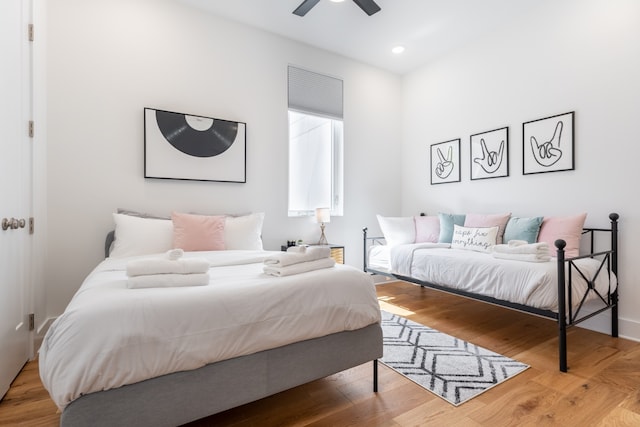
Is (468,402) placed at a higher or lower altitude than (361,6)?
lower

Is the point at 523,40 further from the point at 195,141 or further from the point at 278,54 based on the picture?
the point at 195,141

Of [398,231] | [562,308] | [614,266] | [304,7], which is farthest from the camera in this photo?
[398,231]

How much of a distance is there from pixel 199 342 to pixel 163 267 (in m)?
0.41

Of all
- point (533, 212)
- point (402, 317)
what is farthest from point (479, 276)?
point (533, 212)

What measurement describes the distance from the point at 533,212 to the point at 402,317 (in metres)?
1.66

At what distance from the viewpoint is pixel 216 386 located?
130 centimetres

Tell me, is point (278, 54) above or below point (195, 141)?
above

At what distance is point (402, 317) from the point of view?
9.73 ft

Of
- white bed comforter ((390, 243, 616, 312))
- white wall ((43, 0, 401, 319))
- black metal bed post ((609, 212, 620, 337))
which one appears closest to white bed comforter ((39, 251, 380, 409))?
white bed comforter ((390, 243, 616, 312))

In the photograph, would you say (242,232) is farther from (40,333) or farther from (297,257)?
(40,333)

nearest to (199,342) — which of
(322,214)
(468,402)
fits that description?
(468,402)

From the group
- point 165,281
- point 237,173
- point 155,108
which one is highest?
point 155,108

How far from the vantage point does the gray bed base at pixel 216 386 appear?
1.11 metres

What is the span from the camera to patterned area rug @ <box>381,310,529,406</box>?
1807 millimetres
